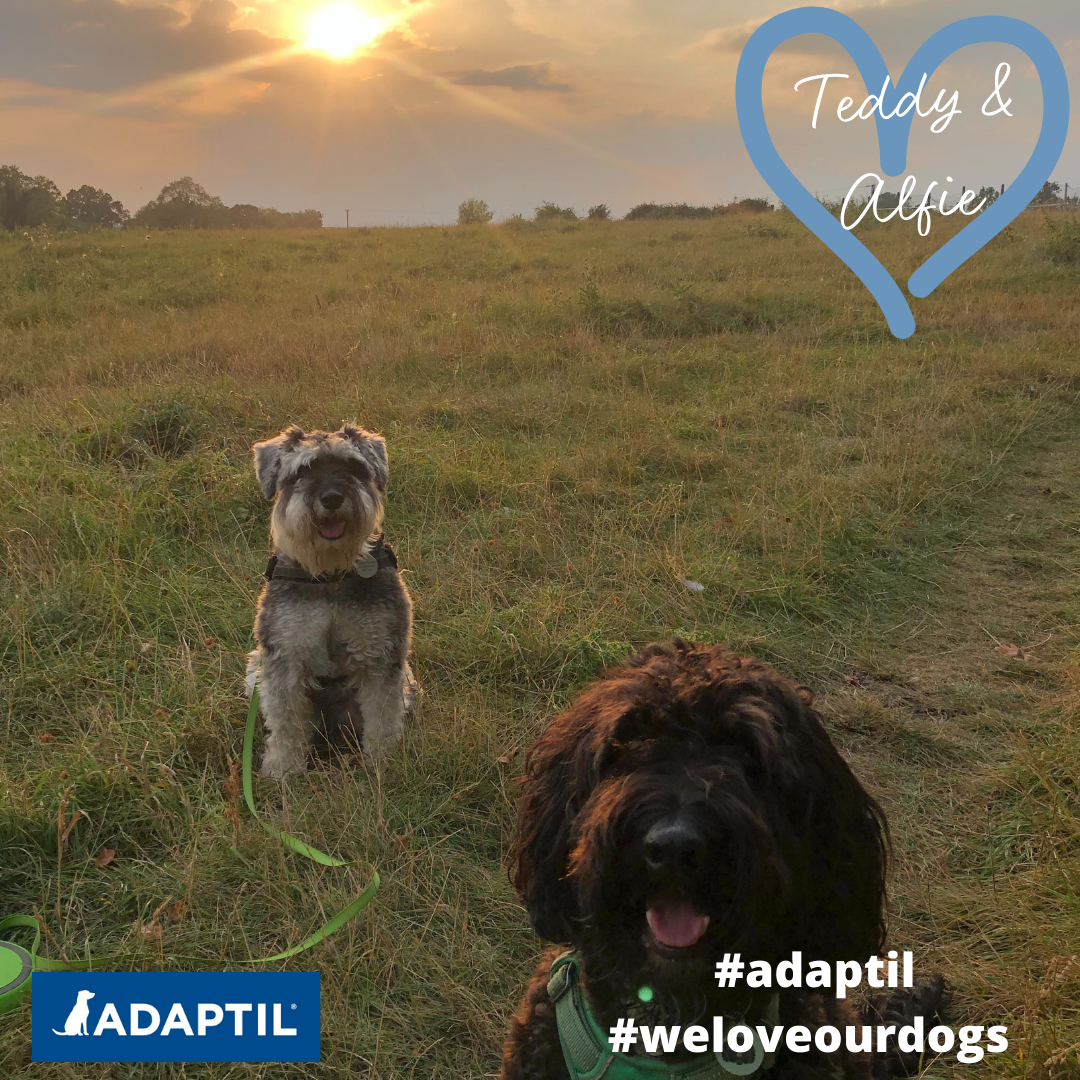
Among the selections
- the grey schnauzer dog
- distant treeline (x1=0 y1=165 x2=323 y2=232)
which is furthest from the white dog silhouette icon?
distant treeline (x1=0 y1=165 x2=323 y2=232)

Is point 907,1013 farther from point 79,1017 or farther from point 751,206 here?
point 751,206

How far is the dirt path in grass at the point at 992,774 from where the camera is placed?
9.37 feet

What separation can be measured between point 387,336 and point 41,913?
31.7 feet

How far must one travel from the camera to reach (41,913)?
3.17 m

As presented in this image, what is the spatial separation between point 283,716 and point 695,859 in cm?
284

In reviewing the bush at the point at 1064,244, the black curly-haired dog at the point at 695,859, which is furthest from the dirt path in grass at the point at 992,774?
the bush at the point at 1064,244

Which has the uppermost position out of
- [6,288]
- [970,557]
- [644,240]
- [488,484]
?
[644,240]

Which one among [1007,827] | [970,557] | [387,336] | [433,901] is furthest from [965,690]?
[387,336]

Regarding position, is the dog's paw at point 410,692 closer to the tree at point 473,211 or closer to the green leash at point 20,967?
the green leash at point 20,967

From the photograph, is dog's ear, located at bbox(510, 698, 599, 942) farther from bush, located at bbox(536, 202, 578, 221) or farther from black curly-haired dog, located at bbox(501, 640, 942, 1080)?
bush, located at bbox(536, 202, 578, 221)

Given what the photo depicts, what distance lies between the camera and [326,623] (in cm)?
431

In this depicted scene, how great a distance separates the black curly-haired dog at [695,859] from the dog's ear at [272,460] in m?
2.89

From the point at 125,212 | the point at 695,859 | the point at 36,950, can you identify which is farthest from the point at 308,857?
the point at 125,212

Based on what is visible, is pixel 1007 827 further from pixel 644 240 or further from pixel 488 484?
pixel 644 240
